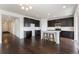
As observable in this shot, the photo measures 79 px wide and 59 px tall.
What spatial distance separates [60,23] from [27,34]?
4336mm

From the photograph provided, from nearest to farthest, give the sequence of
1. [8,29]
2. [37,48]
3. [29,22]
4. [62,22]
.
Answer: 1. [37,48]
2. [29,22]
3. [62,22]
4. [8,29]

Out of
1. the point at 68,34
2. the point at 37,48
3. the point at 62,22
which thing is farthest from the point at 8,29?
Answer: the point at 37,48


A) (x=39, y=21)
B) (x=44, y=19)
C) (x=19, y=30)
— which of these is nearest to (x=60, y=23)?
(x=44, y=19)

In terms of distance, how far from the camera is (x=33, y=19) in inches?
424

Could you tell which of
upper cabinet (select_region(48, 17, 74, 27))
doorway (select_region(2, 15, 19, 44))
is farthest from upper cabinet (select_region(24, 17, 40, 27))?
upper cabinet (select_region(48, 17, 74, 27))

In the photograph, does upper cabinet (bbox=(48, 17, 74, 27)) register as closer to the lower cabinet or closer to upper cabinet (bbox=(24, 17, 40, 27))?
the lower cabinet

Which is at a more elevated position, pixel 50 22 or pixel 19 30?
pixel 50 22

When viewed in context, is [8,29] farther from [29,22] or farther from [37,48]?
[37,48]

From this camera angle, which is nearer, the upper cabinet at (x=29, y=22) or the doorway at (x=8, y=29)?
the doorway at (x=8, y=29)

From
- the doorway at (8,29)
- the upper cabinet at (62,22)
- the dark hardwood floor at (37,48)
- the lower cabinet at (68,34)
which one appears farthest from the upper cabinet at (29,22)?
the dark hardwood floor at (37,48)

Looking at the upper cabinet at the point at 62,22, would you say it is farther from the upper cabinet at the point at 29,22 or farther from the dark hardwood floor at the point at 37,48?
the dark hardwood floor at the point at 37,48
